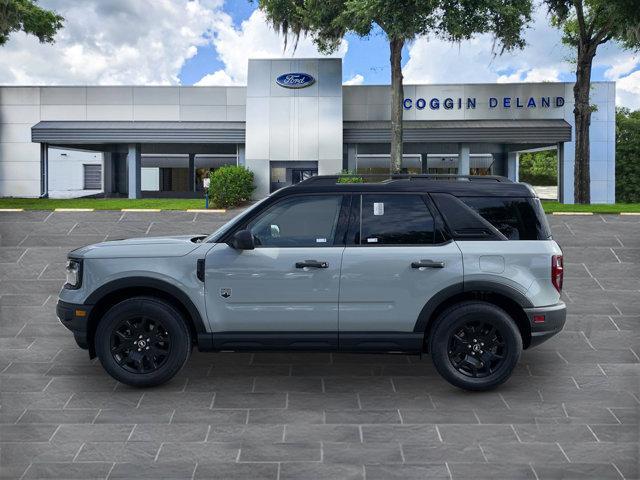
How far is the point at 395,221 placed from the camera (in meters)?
6.58

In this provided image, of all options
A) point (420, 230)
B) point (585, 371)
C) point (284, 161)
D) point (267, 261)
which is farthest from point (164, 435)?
point (284, 161)

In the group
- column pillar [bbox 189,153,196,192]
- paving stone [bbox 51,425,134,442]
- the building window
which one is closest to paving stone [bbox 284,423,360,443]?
paving stone [bbox 51,425,134,442]

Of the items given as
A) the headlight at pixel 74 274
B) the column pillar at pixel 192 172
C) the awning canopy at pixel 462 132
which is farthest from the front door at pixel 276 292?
the column pillar at pixel 192 172

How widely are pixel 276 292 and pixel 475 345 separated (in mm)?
1901

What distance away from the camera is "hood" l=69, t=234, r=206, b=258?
658 centimetres

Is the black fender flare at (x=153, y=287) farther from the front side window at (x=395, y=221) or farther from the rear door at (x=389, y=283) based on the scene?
the front side window at (x=395, y=221)

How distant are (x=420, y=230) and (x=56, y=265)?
7.72m

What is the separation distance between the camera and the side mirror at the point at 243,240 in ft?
20.5

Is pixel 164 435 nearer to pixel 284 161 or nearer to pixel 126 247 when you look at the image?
pixel 126 247

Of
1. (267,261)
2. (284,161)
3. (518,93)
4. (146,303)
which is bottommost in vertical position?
(146,303)

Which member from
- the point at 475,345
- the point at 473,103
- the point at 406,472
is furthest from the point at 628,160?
the point at 406,472

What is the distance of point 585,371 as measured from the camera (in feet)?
24.0

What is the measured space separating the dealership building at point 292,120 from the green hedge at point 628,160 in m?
18.2

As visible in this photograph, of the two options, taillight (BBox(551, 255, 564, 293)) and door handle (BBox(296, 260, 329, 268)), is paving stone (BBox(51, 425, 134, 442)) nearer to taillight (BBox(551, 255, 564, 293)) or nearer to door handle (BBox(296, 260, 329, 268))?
door handle (BBox(296, 260, 329, 268))
